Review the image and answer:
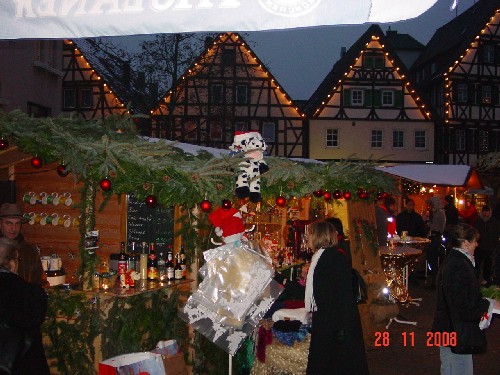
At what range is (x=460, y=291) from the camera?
500 centimetres

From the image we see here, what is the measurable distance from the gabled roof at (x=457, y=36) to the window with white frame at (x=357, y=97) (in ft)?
15.4

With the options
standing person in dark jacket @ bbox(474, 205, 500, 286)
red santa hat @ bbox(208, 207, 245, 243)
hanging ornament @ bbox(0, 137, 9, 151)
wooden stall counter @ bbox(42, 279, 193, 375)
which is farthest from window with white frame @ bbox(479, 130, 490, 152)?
hanging ornament @ bbox(0, 137, 9, 151)

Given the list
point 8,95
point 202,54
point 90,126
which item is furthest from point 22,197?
point 202,54

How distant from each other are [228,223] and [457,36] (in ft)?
106

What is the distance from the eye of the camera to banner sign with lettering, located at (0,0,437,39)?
4.63 feet

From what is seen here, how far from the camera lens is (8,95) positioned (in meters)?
15.0

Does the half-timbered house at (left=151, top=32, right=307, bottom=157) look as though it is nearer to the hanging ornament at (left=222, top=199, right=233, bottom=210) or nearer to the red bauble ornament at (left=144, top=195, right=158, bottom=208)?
the hanging ornament at (left=222, top=199, right=233, bottom=210)

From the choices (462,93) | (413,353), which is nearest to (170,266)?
(413,353)

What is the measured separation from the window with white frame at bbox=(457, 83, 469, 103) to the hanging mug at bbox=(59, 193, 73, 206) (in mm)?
29070

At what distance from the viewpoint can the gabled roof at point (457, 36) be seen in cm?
3191

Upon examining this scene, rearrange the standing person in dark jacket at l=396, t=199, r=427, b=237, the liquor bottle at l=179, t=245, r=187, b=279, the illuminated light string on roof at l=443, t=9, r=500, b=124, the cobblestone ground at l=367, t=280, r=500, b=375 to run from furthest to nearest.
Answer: the illuminated light string on roof at l=443, t=9, r=500, b=124 < the standing person in dark jacket at l=396, t=199, r=427, b=237 < the cobblestone ground at l=367, t=280, r=500, b=375 < the liquor bottle at l=179, t=245, r=187, b=279

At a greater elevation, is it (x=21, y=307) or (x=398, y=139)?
(x=398, y=139)

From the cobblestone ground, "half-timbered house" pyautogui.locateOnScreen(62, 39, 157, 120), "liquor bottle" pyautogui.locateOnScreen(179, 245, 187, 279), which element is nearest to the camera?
"liquor bottle" pyautogui.locateOnScreen(179, 245, 187, 279)

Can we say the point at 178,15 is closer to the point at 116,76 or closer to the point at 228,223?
the point at 228,223
